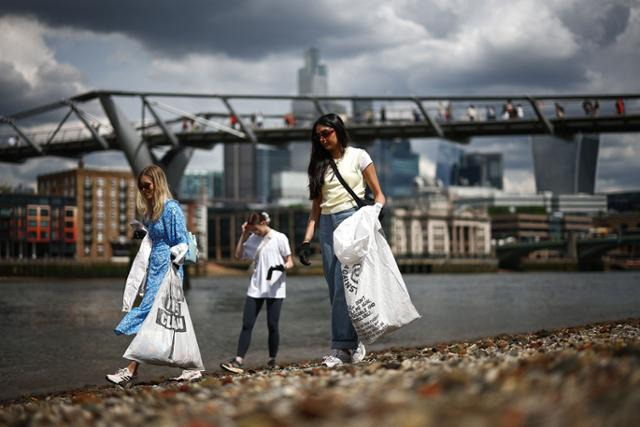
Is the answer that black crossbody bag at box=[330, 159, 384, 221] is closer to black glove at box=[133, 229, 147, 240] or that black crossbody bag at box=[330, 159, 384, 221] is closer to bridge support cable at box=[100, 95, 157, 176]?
black glove at box=[133, 229, 147, 240]

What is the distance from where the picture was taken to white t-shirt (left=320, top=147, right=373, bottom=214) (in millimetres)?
7543

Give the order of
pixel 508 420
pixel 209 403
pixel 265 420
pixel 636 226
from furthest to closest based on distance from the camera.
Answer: pixel 636 226 → pixel 209 403 → pixel 265 420 → pixel 508 420

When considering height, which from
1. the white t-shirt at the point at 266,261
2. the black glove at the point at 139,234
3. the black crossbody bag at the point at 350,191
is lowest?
the white t-shirt at the point at 266,261

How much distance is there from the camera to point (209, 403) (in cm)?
434

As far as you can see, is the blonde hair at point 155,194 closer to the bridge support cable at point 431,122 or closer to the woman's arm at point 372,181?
the woman's arm at point 372,181

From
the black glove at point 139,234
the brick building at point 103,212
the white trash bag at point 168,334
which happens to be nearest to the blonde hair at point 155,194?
the black glove at point 139,234

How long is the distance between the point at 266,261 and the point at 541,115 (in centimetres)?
3921

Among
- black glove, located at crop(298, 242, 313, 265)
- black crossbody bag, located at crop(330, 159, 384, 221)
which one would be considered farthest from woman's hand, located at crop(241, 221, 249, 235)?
black crossbody bag, located at crop(330, 159, 384, 221)

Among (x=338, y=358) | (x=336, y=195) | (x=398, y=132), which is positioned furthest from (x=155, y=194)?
(x=398, y=132)

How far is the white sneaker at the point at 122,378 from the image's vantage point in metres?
7.48

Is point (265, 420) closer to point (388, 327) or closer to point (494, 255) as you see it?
point (388, 327)

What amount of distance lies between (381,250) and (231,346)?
9.44m

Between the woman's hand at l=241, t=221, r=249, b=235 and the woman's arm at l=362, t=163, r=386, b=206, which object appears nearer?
the woman's arm at l=362, t=163, r=386, b=206

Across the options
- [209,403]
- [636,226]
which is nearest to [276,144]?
[209,403]
